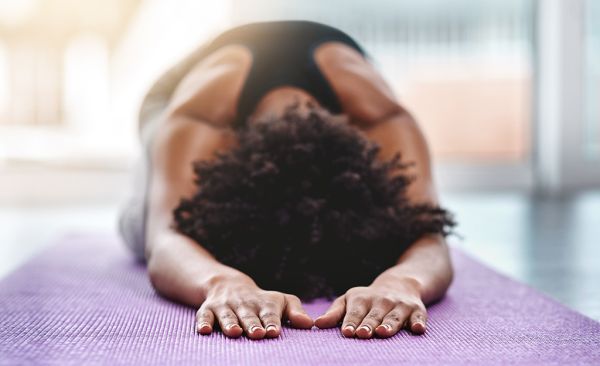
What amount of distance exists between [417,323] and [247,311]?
0.72 ft

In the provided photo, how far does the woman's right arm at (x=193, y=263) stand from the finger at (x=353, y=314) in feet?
0.18

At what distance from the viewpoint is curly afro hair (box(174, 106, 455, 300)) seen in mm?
1252

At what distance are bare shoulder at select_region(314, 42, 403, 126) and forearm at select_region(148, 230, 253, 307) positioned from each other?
48cm

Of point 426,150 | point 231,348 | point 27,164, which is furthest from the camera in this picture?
point 27,164

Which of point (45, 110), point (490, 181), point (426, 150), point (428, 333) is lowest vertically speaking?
point (490, 181)

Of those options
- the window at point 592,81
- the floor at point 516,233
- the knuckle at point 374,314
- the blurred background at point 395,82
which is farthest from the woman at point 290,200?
the window at point 592,81

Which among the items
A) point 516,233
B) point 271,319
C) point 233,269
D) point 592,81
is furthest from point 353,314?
point 592,81

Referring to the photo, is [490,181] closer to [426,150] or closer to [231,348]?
[426,150]

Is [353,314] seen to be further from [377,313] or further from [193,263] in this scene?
[193,263]

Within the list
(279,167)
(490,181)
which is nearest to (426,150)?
(279,167)

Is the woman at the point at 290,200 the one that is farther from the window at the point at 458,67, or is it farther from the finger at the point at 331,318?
the window at the point at 458,67

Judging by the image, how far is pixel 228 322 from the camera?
3.17ft

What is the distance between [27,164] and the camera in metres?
4.05

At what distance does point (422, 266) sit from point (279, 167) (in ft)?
0.95
